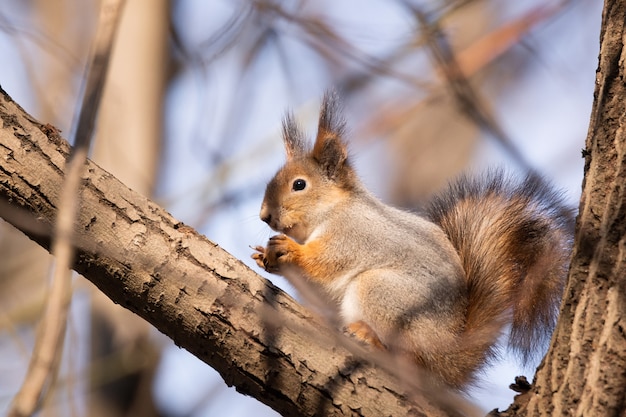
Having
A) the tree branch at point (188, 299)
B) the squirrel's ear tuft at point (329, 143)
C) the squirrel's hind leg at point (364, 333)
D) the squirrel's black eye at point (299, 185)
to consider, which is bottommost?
the tree branch at point (188, 299)

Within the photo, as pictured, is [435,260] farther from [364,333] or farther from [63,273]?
[63,273]

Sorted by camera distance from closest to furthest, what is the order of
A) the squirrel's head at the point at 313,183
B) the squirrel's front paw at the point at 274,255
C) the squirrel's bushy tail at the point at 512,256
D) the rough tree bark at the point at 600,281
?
the rough tree bark at the point at 600,281, the squirrel's bushy tail at the point at 512,256, the squirrel's front paw at the point at 274,255, the squirrel's head at the point at 313,183

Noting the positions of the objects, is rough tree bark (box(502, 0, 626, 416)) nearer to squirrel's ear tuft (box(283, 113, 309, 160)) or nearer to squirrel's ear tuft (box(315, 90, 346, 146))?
squirrel's ear tuft (box(315, 90, 346, 146))

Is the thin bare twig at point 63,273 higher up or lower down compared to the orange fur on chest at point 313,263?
lower down

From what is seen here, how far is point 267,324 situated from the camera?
1.91 meters

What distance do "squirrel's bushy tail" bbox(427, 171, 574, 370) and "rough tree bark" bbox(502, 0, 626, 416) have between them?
28.3 inches

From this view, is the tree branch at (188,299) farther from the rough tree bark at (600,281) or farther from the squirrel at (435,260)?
the squirrel at (435,260)

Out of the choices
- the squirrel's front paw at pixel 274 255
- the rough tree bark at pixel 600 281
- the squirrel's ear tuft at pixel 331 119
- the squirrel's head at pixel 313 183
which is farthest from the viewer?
the squirrel's ear tuft at pixel 331 119

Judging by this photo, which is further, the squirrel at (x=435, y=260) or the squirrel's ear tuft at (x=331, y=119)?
the squirrel's ear tuft at (x=331, y=119)

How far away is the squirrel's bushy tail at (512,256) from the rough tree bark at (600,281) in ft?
2.36

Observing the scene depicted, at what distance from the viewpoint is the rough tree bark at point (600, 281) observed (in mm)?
1547

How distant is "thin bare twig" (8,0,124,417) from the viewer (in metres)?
0.79

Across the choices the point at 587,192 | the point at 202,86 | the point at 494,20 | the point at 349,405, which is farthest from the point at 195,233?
the point at 494,20

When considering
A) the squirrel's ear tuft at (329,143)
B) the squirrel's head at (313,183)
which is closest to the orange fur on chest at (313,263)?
the squirrel's head at (313,183)
